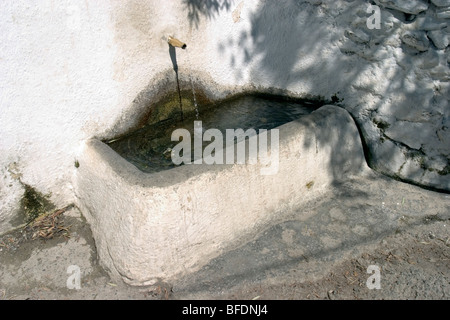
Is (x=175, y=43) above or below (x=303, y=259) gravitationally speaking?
above

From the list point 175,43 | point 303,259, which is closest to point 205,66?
point 175,43

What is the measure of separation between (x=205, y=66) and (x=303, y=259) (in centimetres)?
192

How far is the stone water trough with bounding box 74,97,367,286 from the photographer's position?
2.51 metres

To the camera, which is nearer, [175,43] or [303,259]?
[303,259]

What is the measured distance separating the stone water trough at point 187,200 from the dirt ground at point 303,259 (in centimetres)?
10

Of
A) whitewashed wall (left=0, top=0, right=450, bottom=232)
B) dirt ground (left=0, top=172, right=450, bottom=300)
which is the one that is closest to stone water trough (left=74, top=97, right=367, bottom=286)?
dirt ground (left=0, top=172, right=450, bottom=300)

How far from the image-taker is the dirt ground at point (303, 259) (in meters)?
2.55

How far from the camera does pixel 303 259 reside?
274 cm

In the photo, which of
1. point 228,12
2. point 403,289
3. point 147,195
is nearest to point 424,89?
point 403,289

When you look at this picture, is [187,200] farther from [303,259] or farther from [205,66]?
[205,66]

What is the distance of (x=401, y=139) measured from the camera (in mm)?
3336

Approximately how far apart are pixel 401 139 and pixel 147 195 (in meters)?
2.04

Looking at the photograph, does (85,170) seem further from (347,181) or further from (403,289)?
(403,289)

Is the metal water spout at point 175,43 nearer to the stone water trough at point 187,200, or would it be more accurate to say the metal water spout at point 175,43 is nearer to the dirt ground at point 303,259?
the stone water trough at point 187,200
